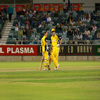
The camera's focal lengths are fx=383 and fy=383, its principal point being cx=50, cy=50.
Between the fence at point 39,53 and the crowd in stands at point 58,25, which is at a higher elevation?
the crowd in stands at point 58,25

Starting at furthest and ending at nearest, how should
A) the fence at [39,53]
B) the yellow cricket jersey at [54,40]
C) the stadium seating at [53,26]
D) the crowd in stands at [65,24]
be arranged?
1. the crowd in stands at [65,24]
2. the stadium seating at [53,26]
3. the fence at [39,53]
4. the yellow cricket jersey at [54,40]

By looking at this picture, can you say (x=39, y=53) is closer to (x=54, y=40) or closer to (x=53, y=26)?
(x=53, y=26)

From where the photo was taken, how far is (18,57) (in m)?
35.1

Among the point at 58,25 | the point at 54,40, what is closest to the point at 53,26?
the point at 58,25

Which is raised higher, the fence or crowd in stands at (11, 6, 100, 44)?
crowd in stands at (11, 6, 100, 44)

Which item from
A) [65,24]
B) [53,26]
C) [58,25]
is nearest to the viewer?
[58,25]

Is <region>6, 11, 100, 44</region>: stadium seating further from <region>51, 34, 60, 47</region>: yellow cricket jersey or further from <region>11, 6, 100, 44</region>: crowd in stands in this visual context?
<region>51, 34, 60, 47</region>: yellow cricket jersey

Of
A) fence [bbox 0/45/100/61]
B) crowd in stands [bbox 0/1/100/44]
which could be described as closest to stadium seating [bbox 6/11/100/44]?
crowd in stands [bbox 0/1/100/44]

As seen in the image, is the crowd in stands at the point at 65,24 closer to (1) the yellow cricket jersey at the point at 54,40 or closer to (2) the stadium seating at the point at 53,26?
(2) the stadium seating at the point at 53,26

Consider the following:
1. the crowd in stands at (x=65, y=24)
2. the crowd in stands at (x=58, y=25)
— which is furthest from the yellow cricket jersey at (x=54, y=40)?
the crowd in stands at (x=65, y=24)

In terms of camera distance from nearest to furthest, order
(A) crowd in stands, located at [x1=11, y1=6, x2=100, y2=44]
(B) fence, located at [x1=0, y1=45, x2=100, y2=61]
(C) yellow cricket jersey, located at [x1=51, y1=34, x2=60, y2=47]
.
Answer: (C) yellow cricket jersey, located at [x1=51, y1=34, x2=60, y2=47] < (B) fence, located at [x1=0, y1=45, x2=100, y2=61] < (A) crowd in stands, located at [x1=11, y1=6, x2=100, y2=44]

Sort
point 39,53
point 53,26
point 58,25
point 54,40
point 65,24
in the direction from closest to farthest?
point 54,40 → point 39,53 → point 58,25 → point 53,26 → point 65,24

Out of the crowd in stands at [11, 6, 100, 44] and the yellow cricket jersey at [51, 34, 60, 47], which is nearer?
the yellow cricket jersey at [51, 34, 60, 47]

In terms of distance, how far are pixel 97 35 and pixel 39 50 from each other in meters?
5.55
